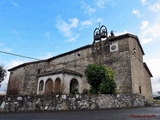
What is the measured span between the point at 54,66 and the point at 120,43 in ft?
40.8

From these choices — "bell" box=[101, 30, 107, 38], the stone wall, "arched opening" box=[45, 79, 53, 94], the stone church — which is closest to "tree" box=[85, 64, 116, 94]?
the stone wall

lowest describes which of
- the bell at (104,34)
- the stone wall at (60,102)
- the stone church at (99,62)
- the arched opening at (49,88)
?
the stone wall at (60,102)

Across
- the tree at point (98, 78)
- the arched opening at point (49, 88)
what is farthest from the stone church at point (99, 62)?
the tree at point (98, 78)

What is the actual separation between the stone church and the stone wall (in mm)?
4993

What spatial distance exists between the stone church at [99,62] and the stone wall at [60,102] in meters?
4.99

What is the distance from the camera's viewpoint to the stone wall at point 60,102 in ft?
25.1

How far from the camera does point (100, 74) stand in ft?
39.6

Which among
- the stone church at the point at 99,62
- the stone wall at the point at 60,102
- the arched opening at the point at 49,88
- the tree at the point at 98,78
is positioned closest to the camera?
the stone wall at the point at 60,102

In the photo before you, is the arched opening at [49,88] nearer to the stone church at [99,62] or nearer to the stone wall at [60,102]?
the stone church at [99,62]

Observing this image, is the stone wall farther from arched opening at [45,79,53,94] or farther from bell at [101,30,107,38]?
bell at [101,30,107,38]

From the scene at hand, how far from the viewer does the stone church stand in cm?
1750

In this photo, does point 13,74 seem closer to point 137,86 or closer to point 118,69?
point 118,69

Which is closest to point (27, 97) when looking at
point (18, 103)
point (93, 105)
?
point (18, 103)

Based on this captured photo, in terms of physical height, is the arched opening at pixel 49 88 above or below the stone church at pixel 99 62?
below
